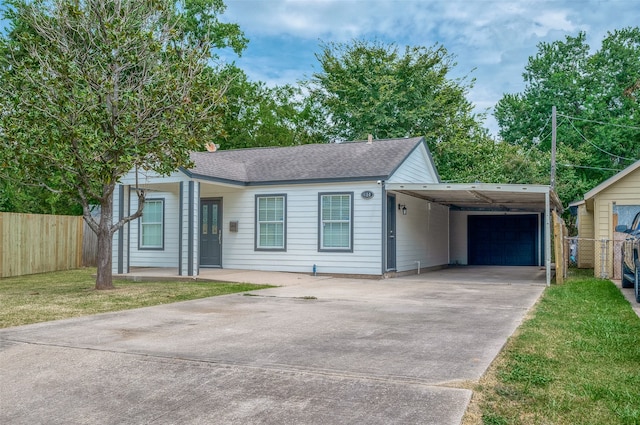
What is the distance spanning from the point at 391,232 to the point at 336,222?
1456 millimetres

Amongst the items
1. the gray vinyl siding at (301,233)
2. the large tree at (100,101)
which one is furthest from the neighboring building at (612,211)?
the large tree at (100,101)

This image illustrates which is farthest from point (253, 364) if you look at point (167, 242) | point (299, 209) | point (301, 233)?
point (167, 242)

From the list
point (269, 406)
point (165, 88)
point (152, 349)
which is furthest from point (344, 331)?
point (165, 88)

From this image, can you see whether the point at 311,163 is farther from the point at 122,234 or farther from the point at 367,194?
the point at 122,234

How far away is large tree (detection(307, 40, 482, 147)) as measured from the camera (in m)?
27.2

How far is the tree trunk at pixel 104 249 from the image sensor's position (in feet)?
36.0

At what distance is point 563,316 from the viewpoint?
7.72m

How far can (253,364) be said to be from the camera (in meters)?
4.86

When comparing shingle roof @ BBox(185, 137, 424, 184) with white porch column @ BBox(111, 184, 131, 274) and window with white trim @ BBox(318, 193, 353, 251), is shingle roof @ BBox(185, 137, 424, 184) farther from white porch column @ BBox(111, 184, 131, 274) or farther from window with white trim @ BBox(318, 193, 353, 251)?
white porch column @ BBox(111, 184, 131, 274)

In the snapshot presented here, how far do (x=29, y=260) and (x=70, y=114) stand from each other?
753 centimetres

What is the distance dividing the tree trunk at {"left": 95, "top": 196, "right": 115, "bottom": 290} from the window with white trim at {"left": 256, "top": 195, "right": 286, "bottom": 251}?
478 centimetres

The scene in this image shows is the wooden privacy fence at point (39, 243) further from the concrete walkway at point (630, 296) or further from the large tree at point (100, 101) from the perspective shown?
the concrete walkway at point (630, 296)

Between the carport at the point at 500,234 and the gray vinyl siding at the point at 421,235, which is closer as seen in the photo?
the gray vinyl siding at the point at 421,235

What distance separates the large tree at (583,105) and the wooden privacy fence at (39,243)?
20738mm
